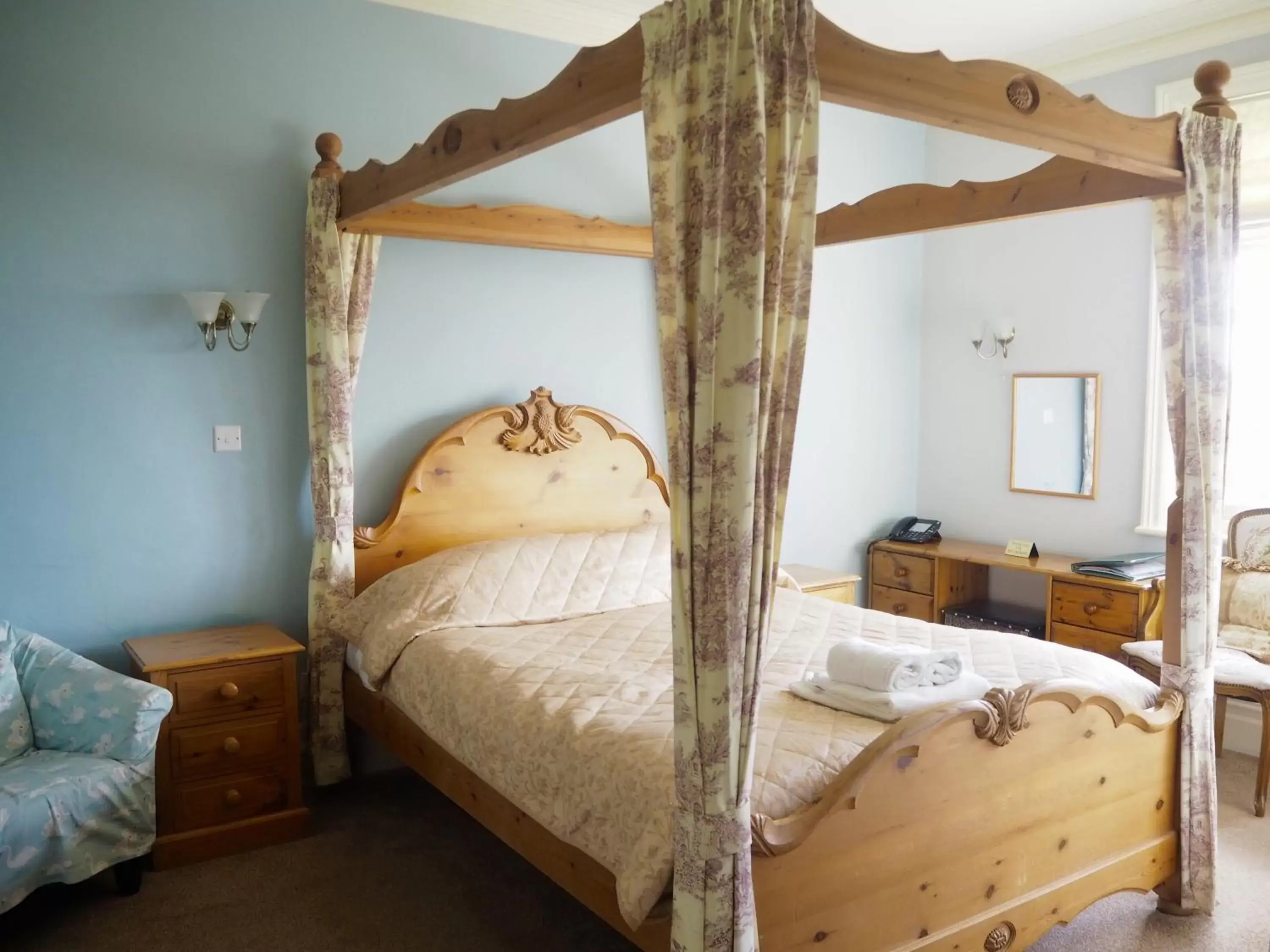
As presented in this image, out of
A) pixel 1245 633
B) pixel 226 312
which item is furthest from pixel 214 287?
pixel 1245 633

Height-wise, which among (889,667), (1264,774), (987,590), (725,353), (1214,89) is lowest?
A: (1264,774)

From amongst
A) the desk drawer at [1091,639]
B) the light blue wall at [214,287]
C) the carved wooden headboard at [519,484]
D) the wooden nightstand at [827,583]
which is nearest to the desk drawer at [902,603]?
the wooden nightstand at [827,583]

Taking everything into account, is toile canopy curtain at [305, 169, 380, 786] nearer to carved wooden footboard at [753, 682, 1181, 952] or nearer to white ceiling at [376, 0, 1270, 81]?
white ceiling at [376, 0, 1270, 81]

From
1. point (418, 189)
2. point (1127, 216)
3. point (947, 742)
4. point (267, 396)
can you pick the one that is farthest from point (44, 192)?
point (1127, 216)

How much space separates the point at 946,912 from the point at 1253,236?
3091 mm

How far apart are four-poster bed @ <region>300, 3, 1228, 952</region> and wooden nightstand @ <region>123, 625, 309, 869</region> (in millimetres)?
293

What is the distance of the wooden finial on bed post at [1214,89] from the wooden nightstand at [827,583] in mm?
2207

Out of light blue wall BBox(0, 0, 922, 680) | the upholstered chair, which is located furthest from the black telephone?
light blue wall BBox(0, 0, 922, 680)

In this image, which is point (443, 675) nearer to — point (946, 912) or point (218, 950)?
point (218, 950)

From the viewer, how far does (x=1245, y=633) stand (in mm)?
3670

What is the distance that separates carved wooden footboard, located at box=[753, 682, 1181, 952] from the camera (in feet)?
6.40

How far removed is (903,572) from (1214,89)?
263cm

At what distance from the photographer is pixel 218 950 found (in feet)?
8.37

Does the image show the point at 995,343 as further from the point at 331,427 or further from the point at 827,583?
the point at 331,427
